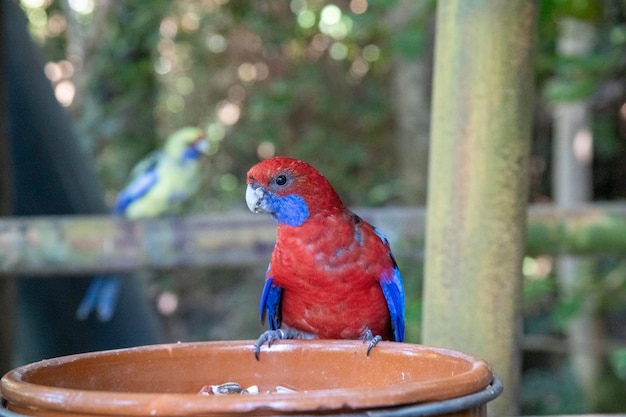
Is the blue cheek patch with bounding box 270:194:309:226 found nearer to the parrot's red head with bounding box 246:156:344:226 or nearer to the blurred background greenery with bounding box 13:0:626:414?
the parrot's red head with bounding box 246:156:344:226

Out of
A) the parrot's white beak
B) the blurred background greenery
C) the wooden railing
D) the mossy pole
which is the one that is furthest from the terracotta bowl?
the blurred background greenery

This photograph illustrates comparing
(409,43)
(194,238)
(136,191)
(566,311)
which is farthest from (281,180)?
(136,191)

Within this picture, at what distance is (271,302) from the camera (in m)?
1.96

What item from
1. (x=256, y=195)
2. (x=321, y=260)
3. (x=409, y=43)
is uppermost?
(x=409, y=43)

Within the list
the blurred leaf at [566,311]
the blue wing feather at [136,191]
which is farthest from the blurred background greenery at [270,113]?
the blue wing feather at [136,191]

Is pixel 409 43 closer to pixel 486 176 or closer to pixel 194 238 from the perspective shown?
pixel 194 238

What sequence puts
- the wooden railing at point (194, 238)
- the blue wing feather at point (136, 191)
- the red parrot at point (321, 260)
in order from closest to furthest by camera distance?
1. the red parrot at point (321, 260)
2. the wooden railing at point (194, 238)
3. the blue wing feather at point (136, 191)

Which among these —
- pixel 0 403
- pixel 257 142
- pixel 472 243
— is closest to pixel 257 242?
pixel 472 243

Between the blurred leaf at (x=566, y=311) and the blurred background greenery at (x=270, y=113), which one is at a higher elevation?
the blurred background greenery at (x=270, y=113)

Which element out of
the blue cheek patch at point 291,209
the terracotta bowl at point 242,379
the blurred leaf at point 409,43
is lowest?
the terracotta bowl at point 242,379

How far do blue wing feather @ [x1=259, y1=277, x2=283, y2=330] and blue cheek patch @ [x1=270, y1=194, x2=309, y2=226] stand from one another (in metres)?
0.15

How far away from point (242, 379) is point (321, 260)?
54 cm

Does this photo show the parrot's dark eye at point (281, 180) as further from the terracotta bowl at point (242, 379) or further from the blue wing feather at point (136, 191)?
the blue wing feather at point (136, 191)

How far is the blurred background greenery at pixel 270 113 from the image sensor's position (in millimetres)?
5520
